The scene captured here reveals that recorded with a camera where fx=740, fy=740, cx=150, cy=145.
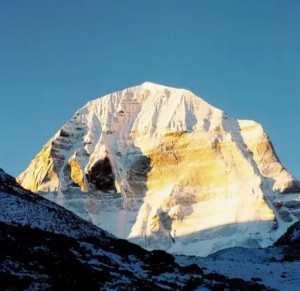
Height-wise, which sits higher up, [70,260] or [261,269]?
[261,269]

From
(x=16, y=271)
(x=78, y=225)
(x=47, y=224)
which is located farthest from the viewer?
(x=78, y=225)

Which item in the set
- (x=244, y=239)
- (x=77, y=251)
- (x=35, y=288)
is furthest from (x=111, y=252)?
(x=244, y=239)

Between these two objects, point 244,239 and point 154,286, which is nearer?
point 154,286

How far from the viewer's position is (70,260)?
39.6m

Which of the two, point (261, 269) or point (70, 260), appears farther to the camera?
point (261, 269)

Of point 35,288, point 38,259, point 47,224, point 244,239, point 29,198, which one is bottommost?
point 35,288

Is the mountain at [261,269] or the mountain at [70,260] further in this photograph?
the mountain at [261,269]

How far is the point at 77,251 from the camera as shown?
43.3 m

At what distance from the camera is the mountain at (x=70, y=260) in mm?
34844

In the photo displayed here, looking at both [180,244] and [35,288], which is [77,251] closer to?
[35,288]

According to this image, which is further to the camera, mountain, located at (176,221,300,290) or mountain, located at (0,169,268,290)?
mountain, located at (176,221,300,290)

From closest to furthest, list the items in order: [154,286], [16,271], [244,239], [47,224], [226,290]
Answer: [16,271], [154,286], [226,290], [47,224], [244,239]

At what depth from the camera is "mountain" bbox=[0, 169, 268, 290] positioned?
34.8 meters

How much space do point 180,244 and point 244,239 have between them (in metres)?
18.3
